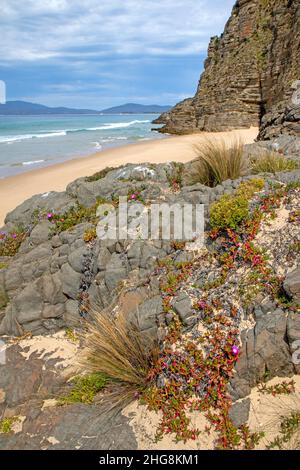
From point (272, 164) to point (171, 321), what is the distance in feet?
15.9

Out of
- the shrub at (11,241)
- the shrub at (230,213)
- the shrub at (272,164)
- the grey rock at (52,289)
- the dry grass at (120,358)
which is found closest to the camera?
the dry grass at (120,358)

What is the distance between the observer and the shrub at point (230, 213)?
20.0 feet

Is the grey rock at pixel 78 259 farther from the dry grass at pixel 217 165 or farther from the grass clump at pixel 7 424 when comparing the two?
the dry grass at pixel 217 165

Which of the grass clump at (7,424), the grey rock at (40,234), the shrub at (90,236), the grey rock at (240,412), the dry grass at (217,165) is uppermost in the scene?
the dry grass at (217,165)

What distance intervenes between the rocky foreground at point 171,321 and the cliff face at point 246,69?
22.3 m

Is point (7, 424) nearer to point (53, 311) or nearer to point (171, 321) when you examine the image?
point (53, 311)

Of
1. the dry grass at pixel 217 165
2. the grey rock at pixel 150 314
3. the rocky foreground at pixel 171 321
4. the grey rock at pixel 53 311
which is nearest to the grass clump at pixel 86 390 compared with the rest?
the rocky foreground at pixel 171 321

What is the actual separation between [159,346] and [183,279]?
114 centimetres

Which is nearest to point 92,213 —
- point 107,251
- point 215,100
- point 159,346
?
point 107,251

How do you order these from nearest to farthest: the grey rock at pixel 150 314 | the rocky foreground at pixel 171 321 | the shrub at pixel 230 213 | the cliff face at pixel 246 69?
the rocky foreground at pixel 171 321, the grey rock at pixel 150 314, the shrub at pixel 230 213, the cliff face at pixel 246 69

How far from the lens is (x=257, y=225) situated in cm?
605

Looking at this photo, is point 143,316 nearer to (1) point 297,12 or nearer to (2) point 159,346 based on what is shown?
(2) point 159,346
